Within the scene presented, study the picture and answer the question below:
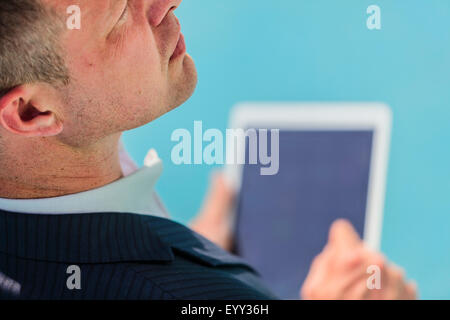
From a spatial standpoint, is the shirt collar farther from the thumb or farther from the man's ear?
the thumb

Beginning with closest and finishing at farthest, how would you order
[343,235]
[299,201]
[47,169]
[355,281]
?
[47,169], [355,281], [343,235], [299,201]

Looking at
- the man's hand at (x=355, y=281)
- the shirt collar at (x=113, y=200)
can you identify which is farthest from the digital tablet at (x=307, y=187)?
the shirt collar at (x=113, y=200)

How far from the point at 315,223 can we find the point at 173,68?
93cm

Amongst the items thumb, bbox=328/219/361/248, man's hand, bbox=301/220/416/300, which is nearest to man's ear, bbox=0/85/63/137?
man's hand, bbox=301/220/416/300

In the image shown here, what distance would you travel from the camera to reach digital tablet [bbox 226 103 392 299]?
1.65 metres

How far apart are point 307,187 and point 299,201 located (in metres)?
0.04

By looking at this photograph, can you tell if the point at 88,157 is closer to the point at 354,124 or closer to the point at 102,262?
the point at 102,262

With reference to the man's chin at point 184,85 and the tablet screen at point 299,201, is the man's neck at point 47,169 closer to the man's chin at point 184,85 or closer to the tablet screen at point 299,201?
the man's chin at point 184,85

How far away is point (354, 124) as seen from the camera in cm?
172

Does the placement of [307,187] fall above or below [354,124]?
below

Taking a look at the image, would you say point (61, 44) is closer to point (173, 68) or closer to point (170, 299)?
point (173, 68)

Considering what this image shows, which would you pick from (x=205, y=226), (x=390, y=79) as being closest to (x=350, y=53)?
(x=390, y=79)

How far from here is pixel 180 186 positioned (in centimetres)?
189

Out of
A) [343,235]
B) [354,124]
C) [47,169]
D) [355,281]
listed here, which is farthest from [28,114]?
[354,124]
